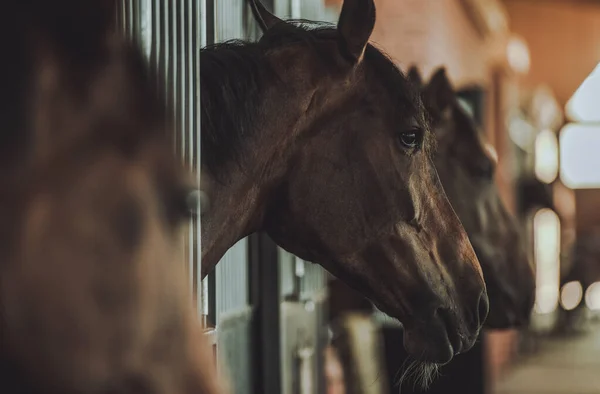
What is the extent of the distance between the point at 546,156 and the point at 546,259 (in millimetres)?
2225

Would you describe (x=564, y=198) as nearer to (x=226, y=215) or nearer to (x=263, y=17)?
(x=263, y=17)

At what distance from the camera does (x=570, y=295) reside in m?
13.3

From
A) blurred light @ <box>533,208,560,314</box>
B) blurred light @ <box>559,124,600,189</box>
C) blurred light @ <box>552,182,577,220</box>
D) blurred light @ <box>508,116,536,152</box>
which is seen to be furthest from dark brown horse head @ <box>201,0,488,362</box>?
blurred light @ <box>559,124,600,189</box>

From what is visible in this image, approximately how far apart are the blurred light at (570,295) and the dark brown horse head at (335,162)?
12.0 metres

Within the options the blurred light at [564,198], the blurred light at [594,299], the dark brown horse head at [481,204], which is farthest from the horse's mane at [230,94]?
the blurred light at [594,299]

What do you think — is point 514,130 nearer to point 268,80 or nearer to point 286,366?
point 286,366

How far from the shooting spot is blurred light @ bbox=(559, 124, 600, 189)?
15383 millimetres

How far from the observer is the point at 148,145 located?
0.69 metres

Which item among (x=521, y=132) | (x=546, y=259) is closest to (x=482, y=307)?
(x=521, y=132)

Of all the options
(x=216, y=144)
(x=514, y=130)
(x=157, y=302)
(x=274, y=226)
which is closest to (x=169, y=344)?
(x=157, y=302)

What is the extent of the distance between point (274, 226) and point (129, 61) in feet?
3.18

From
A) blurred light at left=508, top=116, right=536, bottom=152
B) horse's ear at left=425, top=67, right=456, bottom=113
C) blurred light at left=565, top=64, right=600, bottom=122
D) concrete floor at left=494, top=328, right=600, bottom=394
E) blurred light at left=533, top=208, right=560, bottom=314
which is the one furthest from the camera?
blurred light at left=565, top=64, right=600, bottom=122

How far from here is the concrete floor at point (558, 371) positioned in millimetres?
8242

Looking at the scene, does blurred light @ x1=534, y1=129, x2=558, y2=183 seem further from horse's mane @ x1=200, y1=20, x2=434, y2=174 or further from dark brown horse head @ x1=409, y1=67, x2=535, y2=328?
horse's mane @ x1=200, y1=20, x2=434, y2=174
